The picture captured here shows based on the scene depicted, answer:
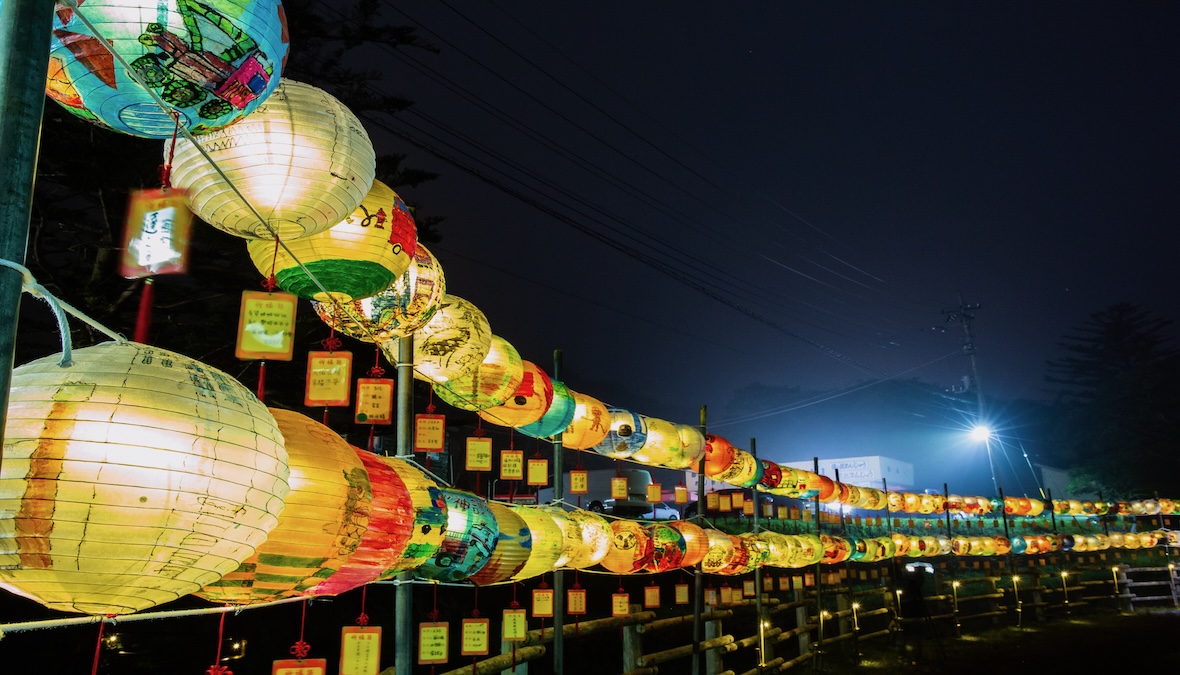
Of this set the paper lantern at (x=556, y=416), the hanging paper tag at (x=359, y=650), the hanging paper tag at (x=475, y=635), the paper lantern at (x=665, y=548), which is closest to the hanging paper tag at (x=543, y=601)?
the paper lantern at (x=665, y=548)

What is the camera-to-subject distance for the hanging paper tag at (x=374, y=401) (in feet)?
18.7

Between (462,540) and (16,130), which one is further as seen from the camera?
(462,540)

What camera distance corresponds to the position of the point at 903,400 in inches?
2672

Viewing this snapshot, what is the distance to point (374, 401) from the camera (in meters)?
5.75

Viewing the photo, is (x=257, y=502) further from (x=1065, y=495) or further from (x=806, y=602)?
(x=1065, y=495)

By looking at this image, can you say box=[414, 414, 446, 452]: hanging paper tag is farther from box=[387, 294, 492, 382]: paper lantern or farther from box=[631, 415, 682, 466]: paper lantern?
box=[631, 415, 682, 466]: paper lantern

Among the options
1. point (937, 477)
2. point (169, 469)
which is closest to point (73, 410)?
point (169, 469)

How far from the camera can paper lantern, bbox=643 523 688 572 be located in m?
9.08

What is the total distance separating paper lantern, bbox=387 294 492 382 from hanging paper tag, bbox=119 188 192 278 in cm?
225

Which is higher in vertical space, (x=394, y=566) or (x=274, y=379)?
(x=274, y=379)

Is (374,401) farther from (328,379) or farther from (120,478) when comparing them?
(120,478)

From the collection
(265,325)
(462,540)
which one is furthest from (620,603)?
(265,325)

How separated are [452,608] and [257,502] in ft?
35.3

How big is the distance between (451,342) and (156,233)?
8.43 feet
